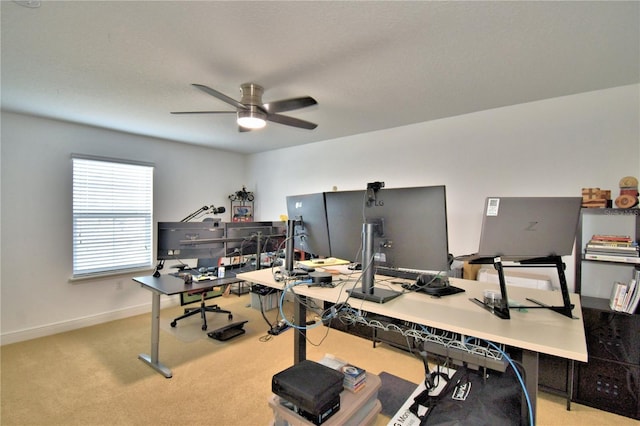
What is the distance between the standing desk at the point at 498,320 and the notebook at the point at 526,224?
296mm

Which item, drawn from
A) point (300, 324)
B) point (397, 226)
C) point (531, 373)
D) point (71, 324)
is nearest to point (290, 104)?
point (397, 226)

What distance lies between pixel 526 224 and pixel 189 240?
2675 millimetres

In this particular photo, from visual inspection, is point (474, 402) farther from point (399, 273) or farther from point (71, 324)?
point (71, 324)

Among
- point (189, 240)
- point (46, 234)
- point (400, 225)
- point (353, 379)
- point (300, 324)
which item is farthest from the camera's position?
point (46, 234)

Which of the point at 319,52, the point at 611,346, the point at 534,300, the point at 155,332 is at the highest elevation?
the point at 319,52

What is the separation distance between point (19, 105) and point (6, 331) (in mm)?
2397

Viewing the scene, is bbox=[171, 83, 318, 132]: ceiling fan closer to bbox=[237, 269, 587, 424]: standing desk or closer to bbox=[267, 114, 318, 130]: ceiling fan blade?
bbox=[267, 114, 318, 130]: ceiling fan blade

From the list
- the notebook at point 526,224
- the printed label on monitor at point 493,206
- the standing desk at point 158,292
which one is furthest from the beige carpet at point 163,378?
the printed label on monitor at point 493,206

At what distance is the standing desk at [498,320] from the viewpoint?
3.33 ft

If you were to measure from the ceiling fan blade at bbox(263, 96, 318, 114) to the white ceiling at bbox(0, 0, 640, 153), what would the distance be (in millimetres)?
225

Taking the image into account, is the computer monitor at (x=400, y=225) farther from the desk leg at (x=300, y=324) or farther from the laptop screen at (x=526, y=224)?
the desk leg at (x=300, y=324)

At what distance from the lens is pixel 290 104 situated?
2.15 meters

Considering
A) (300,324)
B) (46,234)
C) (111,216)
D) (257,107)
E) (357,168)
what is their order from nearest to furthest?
(300,324) → (257,107) → (46,234) → (111,216) → (357,168)

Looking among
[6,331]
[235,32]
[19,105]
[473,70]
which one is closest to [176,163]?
[19,105]
